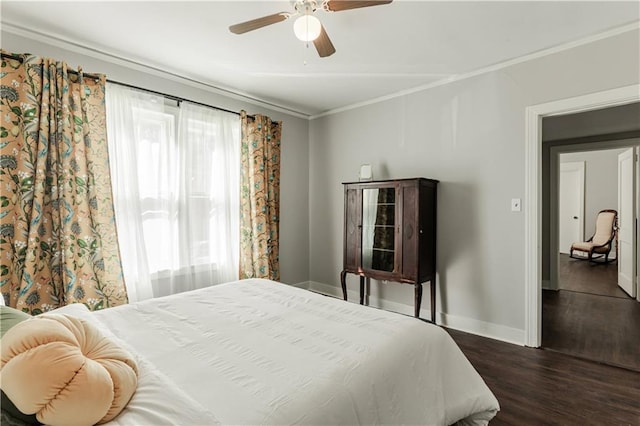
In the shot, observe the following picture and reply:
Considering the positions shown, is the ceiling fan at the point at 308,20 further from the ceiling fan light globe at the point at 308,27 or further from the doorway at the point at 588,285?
the doorway at the point at 588,285

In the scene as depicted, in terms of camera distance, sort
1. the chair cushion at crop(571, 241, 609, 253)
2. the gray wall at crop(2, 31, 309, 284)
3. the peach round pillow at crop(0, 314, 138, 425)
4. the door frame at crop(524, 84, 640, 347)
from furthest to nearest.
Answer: the chair cushion at crop(571, 241, 609, 253) → the gray wall at crop(2, 31, 309, 284) → the door frame at crop(524, 84, 640, 347) → the peach round pillow at crop(0, 314, 138, 425)

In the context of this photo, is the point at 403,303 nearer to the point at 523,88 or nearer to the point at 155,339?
the point at 523,88

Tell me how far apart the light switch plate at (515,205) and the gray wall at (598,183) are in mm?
5821

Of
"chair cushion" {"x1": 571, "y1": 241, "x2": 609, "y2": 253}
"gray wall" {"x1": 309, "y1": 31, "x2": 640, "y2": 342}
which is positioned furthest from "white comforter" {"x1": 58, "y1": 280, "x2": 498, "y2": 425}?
"chair cushion" {"x1": 571, "y1": 241, "x2": 609, "y2": 253}

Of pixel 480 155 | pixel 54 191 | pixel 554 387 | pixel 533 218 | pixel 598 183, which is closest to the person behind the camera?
pixel 554 387

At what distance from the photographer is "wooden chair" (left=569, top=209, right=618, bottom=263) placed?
6.38 meters

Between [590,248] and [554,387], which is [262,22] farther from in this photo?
[590,248]

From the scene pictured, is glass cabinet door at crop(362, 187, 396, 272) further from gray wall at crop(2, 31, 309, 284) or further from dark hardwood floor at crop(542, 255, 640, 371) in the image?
dark hardwood floor at crop(542, 255, 640, 371)

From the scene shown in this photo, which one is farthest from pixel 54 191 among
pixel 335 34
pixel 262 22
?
pixel 335 34

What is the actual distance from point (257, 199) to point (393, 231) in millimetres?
1601

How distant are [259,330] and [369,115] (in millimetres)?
3044

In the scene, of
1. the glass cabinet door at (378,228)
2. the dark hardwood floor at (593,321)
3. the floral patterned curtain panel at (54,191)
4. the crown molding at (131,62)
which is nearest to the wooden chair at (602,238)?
the dark hardwood floor at (593,321)

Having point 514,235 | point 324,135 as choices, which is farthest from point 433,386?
point 324,135

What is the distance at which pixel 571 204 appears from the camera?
748 cm
